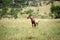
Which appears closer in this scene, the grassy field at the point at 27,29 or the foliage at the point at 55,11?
the grassy field at the point at 27,29

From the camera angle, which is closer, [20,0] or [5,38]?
[5,38]

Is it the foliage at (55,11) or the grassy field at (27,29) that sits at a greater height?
the foliage at (55,11)

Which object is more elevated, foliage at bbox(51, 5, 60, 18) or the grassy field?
foliage at bbox(51, 5, 60, 18)

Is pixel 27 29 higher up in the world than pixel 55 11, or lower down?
lower down

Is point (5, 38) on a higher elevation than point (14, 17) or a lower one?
lower

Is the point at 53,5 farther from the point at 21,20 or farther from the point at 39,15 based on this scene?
the point at 21,20

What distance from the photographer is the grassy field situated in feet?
13.3

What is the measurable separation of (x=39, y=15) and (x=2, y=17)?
582 mm

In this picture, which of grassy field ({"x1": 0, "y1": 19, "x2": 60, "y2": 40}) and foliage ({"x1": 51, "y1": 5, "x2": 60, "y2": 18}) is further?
foliage ({"x1": 51, "y1": 5, "x2": 60, "y2": 18})

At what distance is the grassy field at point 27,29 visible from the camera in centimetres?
405

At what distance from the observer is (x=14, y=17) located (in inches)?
165

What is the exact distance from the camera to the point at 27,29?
13.6 ft

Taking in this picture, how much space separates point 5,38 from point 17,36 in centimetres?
18

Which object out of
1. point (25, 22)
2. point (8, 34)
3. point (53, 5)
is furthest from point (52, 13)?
point (8, 34)
